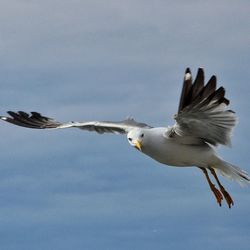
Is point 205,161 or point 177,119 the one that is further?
point 205,161

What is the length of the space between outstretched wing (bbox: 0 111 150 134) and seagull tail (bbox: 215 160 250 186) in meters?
2.21

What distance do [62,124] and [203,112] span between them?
6850 millimetres

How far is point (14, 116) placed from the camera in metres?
21.5

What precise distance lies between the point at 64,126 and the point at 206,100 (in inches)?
252

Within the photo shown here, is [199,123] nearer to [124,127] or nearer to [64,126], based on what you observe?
[124,127]

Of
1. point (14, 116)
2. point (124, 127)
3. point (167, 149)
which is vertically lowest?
point (167, 149)

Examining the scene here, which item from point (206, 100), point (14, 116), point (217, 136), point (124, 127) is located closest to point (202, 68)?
point (206, 100)

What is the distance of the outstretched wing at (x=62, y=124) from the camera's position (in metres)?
19.4

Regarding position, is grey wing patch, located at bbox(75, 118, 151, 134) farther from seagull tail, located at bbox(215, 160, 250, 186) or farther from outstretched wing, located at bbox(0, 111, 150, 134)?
seagull tail, located at bbox(215, 160, 250, 186)

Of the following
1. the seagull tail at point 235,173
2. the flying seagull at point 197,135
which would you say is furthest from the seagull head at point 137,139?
the seagull tail at point 235,173

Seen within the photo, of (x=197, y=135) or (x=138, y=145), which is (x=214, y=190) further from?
(x=138, y=145)

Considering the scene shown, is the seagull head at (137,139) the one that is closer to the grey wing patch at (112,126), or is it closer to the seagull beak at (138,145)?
the seagull beak at (138,145)

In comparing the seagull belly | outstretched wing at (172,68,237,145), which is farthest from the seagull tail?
outstretched wing at (172,68,237,145)

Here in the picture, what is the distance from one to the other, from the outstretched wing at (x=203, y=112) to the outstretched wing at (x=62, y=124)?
3030mm
